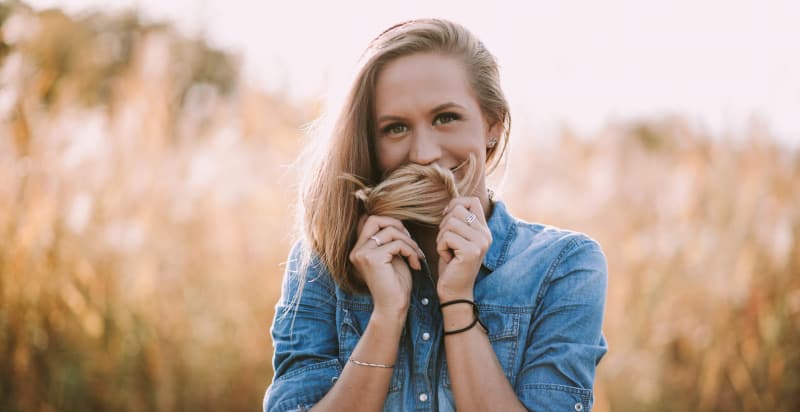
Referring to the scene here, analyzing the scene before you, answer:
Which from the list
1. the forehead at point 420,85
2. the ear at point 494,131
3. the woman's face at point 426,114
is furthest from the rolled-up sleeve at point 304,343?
the ear at point 494,131

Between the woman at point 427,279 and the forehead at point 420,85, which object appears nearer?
the woman at point 427,279

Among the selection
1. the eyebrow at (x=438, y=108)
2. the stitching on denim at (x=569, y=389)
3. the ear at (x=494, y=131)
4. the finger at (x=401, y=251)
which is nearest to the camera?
the stitching on denim at (x=569, y=389)

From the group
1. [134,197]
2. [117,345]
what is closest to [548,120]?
[134,197]

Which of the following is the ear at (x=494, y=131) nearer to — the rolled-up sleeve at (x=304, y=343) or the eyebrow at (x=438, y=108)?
the eyebrow at (x=438, y=108)

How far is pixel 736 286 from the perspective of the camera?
4738 mm

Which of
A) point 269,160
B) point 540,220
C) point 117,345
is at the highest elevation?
point 269,160

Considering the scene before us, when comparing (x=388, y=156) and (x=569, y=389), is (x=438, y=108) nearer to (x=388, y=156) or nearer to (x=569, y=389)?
(x=388, y=156)

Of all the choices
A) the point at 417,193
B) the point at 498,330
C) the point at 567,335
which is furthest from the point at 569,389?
the point at 417,193

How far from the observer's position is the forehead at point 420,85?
232 centimetres

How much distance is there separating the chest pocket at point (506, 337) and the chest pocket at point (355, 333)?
0.45ft

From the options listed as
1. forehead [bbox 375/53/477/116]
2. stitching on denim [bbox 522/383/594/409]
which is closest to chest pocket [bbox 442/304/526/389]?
stitching on denim [bbox 522/383/594/409]

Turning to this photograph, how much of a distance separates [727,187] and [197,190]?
11.6 feet

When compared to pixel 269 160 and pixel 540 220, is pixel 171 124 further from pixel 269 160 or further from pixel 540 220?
pixel 540 220

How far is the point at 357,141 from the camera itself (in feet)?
8.04
